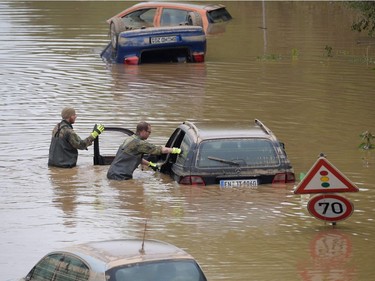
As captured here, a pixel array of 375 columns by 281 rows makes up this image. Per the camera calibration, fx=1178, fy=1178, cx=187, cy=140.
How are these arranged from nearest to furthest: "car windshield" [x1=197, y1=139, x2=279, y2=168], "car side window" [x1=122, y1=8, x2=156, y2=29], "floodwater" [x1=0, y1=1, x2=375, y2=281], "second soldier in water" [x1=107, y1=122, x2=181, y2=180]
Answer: "floodwater" [x1=0, y1=1, x2=375, y2=281] < "car windshield" [x1=197, y1=139, x2=279, y2=168] < "second soldier in water" [x1=107, y1=122, x2=181, y2=180] < "car side window" [x1=122, y1=8, x2=156, y2=29]

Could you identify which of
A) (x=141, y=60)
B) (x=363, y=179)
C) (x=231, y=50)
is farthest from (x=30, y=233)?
(x=231, y=50)

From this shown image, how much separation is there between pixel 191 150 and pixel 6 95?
456 inches

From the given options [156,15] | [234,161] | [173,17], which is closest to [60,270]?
[234,161]

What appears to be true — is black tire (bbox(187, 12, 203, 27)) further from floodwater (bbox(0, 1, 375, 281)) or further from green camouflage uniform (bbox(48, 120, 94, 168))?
green camouflage uniform (bbox(48, 120, 94, 168))

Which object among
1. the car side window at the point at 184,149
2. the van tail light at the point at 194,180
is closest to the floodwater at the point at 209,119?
the van tail light at the point at 194,180

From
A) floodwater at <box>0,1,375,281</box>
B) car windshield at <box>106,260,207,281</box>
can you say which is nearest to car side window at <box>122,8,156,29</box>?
floodwater at <box>0,1,375,281</box>

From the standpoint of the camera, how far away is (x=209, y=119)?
23953 millimetres

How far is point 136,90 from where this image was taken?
92.9 ft

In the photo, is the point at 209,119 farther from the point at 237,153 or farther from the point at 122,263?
the point at 122,263

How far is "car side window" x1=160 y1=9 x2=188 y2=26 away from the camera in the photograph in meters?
36.7

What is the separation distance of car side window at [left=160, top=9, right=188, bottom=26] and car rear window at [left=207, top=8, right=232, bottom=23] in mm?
5705

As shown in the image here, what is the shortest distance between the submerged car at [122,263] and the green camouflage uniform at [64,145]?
9.14 metres

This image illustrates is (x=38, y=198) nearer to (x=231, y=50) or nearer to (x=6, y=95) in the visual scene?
(x=6, y=95)

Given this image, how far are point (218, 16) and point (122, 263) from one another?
35.2 m
